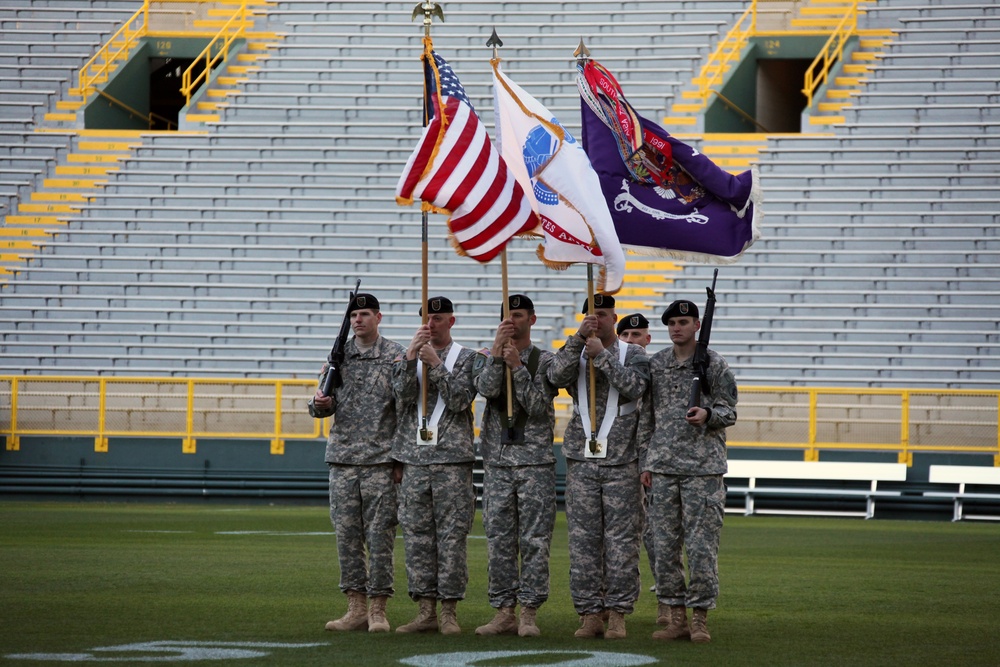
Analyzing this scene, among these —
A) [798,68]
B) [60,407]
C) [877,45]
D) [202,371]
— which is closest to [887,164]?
[877,45]

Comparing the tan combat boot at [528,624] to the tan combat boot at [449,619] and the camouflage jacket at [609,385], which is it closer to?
the tan combat boot at [449,619]

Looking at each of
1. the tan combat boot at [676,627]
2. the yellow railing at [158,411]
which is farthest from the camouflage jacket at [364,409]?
the yellow railing at [158,411]

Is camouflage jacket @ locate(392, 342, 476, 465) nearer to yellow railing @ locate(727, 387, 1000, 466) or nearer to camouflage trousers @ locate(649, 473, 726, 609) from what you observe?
camouflage trousers @ locate(649, 473, 726, 609)

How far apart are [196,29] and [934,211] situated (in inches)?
564

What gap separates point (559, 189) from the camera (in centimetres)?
880

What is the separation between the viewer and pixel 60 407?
68.7ft

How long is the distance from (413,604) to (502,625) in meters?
1.61

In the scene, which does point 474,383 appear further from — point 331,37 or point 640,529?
point 331,37

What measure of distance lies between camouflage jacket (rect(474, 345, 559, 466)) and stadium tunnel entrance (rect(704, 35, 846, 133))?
1775 centimetres

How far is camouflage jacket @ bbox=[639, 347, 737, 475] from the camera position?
8258 millimetres

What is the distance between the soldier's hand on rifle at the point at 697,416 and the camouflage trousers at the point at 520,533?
2.92 ft

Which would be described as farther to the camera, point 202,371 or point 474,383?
point 202,371

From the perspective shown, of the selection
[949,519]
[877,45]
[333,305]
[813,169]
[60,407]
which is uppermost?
[877,45]

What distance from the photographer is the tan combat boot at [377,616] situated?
8.41 m
